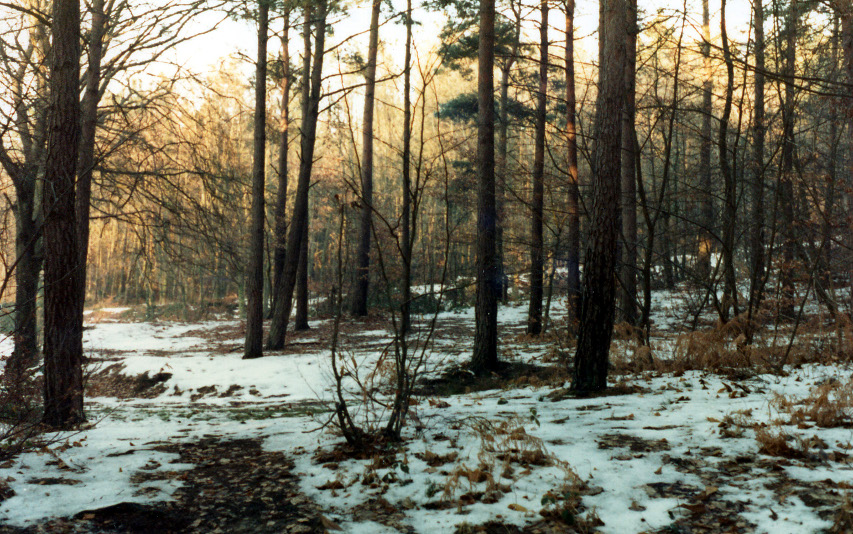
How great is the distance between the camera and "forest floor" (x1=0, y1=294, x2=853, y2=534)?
3188mm

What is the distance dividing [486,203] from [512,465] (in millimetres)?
5661

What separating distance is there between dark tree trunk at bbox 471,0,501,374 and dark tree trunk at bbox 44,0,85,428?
5.37m

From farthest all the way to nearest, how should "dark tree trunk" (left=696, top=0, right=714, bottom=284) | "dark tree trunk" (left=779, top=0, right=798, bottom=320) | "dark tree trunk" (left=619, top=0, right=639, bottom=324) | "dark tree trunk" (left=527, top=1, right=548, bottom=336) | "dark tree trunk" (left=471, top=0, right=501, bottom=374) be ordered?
1. "dark tree trunk" (left=527, top=1, right=548, bottom=336)
2. "dark tree trunk" (left=471, top=0, right=501, bottom=374)
3. "dark tree trunk" (left=696, top=0, right=714, bottom=284)
4. "dark tree trunk" (left=619, top=0, right=639, bottom=324)
5. "dark tree trunk" (left=779, top=0, right=798, bottom=320)

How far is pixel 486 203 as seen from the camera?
9.04 m

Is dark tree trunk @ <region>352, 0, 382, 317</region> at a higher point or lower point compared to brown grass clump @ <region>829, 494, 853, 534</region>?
higher

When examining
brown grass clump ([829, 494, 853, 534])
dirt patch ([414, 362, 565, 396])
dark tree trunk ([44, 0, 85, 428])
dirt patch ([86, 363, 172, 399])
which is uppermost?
dark tree trunk ([44, 0, 85, 428])

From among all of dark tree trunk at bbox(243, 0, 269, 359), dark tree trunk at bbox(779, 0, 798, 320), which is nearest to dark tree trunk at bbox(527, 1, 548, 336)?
dark tree trunk at bbox(779, 0, 798, 320)

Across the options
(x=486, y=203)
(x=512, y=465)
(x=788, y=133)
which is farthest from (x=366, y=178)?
(x=512, y=465)

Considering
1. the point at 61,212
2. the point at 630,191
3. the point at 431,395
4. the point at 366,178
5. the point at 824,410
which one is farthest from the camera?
the point at 366,178

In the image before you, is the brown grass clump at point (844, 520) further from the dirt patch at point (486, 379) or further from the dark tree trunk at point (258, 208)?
the dark tree trunk at point (258, 208)

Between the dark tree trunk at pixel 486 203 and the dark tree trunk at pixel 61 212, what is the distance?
537 centimetres

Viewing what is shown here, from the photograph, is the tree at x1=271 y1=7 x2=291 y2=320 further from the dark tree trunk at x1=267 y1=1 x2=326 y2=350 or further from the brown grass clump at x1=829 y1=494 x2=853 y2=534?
the brown grass clump at x1=829 y1=494 x2=853 y2=534

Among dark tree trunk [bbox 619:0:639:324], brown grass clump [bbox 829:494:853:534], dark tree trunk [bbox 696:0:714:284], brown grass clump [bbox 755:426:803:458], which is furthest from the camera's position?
dark tree trunk [bbox 696:0:714:284]

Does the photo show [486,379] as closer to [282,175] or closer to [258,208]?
[258,208]
